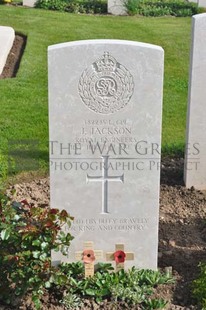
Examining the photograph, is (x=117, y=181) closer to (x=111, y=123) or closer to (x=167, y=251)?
(x=111, y=123)

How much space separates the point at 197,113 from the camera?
632 centimetres

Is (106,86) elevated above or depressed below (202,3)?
above

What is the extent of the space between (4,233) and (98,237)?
85 cm

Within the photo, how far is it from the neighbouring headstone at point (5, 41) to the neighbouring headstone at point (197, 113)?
451 centimetres

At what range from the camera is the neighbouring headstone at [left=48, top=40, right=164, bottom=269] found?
4586mm

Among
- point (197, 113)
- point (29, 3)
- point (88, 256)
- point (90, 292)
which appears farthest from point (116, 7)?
point (90, 292)

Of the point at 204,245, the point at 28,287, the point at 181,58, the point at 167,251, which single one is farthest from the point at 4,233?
the point at 181,58

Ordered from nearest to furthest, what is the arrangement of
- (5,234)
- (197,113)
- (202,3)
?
1. (5,234)
2. (197,113)
3. (202,3)

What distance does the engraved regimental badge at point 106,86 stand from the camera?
181 inches

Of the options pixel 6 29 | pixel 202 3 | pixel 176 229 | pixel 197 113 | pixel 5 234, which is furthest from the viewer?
pixel 202 3

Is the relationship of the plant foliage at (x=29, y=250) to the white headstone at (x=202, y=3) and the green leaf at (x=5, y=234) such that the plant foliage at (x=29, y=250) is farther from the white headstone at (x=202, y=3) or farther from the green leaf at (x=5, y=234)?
the white headstone at (x=202, y=3)

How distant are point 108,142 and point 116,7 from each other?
9535 mm

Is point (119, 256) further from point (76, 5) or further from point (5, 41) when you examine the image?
point (76, 5)

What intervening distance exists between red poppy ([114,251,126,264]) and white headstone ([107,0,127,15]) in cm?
956
